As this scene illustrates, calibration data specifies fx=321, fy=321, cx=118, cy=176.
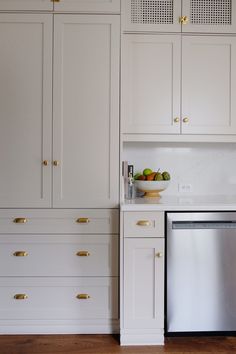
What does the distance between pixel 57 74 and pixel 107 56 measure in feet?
1.18

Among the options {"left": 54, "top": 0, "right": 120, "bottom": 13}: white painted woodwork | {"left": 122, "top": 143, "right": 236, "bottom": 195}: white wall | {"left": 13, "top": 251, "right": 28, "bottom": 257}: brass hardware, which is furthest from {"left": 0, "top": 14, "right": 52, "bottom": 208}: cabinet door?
{"left": 122, "top": 143, "right": 236, "bottom": 195}: white wall

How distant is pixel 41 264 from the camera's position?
2.20 m

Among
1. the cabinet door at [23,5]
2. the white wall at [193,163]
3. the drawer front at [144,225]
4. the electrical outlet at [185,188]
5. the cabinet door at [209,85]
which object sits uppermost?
the cabinet door at [23,5]

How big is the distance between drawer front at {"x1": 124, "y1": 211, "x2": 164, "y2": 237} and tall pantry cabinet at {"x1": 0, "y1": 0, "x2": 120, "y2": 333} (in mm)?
152

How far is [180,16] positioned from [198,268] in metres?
1.82

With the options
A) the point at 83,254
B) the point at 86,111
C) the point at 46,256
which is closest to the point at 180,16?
the point at 86,111

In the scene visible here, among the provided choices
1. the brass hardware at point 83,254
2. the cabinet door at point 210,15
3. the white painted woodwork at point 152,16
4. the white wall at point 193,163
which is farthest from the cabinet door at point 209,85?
the brass hardware at point 83,254

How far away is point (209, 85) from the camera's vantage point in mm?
2438

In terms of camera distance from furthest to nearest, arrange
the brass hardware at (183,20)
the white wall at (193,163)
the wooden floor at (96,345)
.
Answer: the white wall at (193,163) < the brass hardware at (183,20) < the wooden floor at (96,345)

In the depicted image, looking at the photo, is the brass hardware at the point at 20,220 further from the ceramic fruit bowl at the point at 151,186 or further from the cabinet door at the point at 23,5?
the cabinet door at the point at 23,5

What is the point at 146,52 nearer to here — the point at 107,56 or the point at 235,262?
the point at 107,56

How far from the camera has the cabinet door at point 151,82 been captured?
94.7 inches

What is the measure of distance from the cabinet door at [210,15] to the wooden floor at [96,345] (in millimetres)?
2226

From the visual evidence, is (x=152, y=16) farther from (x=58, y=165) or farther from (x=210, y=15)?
(x=58, y=165)
